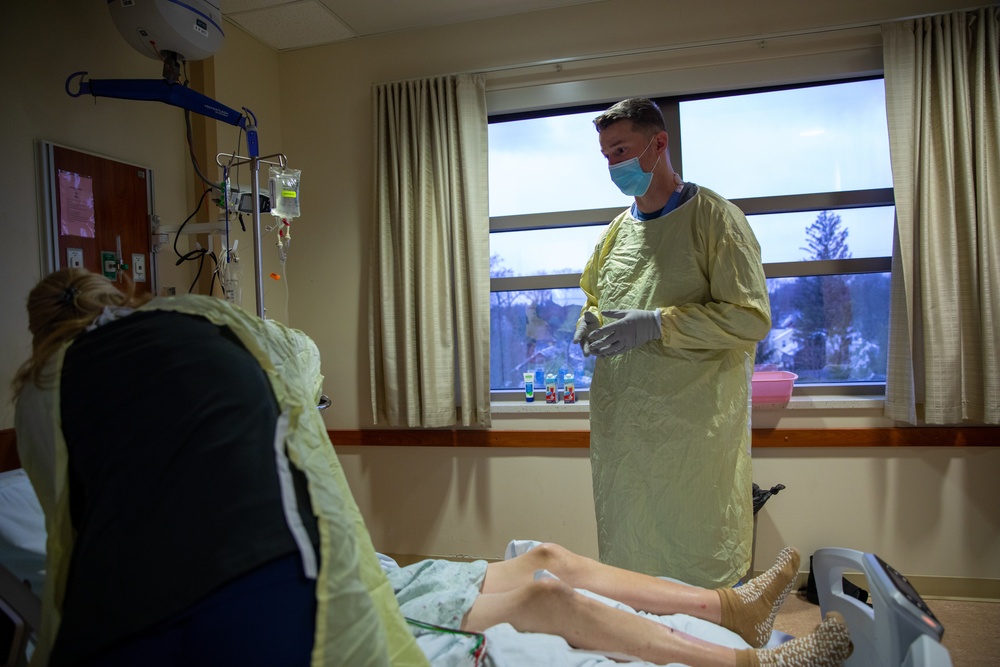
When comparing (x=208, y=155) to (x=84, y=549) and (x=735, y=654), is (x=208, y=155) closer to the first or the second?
(x=84, y=549)

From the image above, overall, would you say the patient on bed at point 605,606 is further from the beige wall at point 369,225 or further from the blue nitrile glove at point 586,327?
the beige wall at point 369,225

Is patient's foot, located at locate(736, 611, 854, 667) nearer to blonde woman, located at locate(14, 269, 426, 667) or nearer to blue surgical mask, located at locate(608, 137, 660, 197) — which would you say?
blonde woman, located at locate(14, 269, 426, 667)

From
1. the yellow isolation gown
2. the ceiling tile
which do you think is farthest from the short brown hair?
the ceiling tile

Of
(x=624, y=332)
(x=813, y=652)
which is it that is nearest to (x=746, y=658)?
(x=813, y=652)

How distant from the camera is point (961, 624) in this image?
2.30 metres

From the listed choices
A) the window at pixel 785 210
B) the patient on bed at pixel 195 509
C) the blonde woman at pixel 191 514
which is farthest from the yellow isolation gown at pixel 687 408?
the blonde woman at pixel 191 514

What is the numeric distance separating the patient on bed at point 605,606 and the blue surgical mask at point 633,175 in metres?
1.10

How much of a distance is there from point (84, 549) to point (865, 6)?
318 centimetres

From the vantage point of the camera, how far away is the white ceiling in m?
2.67

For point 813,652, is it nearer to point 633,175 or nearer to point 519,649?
point 519,649

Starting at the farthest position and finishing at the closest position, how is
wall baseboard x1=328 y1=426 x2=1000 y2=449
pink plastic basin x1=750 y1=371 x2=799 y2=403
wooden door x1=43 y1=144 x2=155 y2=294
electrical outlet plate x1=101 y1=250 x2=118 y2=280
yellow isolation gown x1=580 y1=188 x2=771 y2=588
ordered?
pink plastic basin x1=750 y1=371 x2=799 y2=403 < wall baseboard x1=328 y1=426 x2=1000 y2=449 < electrical outlet plate x1=101 y1=250 x2=118 y2=280 < wooden door x1=43 y1=144 x2=155 y2=294 < yellow isolation gown x1=580 y1=188 x2=771 y2=588

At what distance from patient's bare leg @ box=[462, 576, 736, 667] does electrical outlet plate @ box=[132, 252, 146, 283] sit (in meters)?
1.86

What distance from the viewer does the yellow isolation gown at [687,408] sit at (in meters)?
1.67

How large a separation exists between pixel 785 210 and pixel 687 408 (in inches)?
58.3
